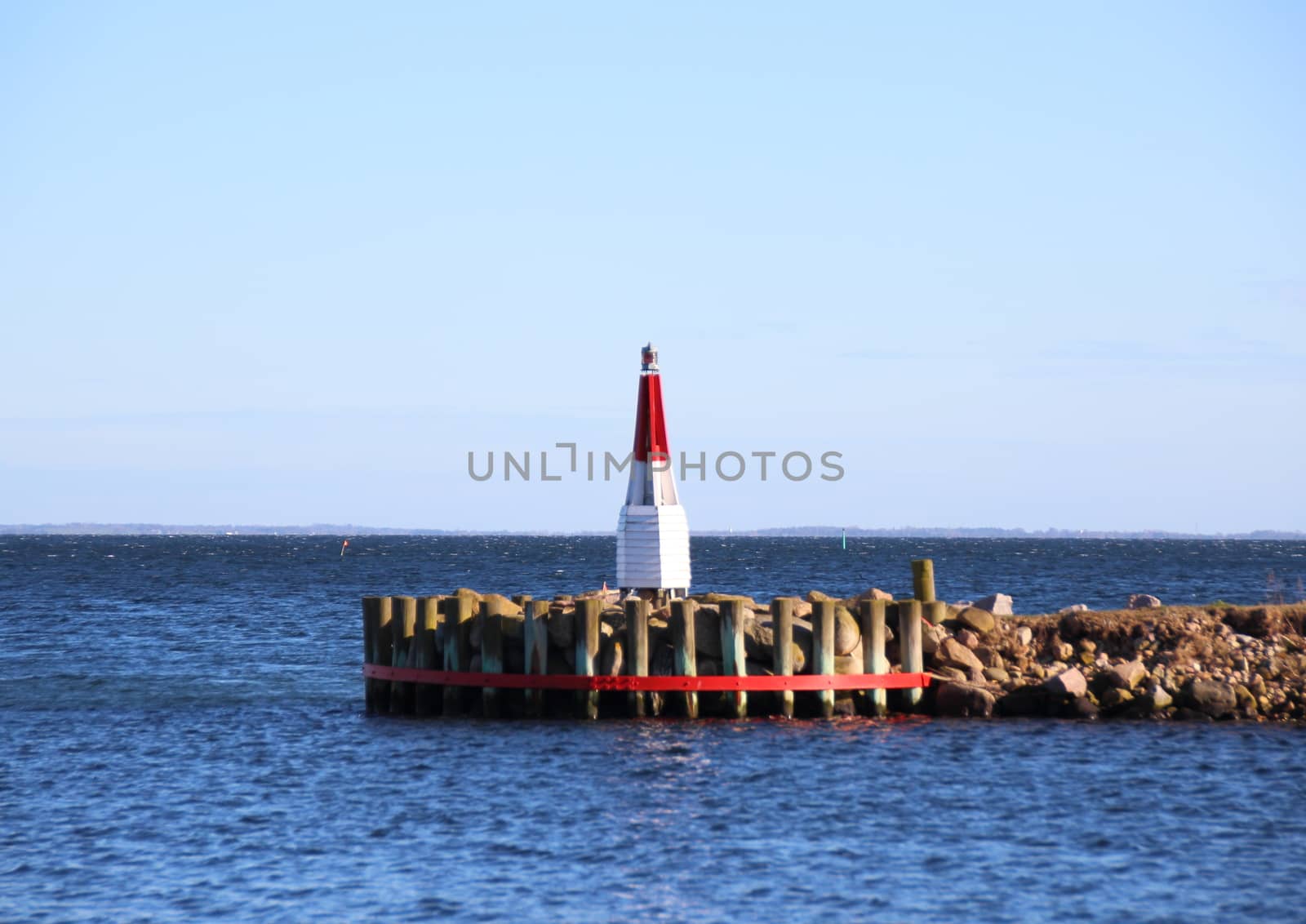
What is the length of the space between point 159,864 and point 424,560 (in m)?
114

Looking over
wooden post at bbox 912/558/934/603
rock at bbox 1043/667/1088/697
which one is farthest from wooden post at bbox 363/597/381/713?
rock at bbox 1043/667/1088/697

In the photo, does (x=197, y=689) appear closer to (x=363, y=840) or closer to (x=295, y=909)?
(x=363, y=840)

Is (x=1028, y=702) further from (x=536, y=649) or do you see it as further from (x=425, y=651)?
(x=425, y=651)

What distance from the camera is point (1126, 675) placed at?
2394cm

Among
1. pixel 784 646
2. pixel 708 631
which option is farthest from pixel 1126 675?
pixel 708 631

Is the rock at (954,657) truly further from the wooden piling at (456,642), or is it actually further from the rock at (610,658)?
the wooden piling at (456,642)

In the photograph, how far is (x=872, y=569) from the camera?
103062mm

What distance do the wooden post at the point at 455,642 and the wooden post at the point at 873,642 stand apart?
6380mm

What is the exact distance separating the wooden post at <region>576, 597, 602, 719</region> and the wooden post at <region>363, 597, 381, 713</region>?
14.0ft

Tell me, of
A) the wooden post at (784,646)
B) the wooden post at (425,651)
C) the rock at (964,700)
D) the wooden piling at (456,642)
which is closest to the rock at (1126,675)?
the rock at (964,700)

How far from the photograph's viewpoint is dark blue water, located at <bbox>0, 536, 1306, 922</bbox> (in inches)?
561

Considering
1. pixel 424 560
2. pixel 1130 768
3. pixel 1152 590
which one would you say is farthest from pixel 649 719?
pixel 424 560

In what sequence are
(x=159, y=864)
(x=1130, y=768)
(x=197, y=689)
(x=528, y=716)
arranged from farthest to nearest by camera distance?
(x=197, y=689) → (x=528, y=716) → (x=1130, y=768) → (x=159, y=864)

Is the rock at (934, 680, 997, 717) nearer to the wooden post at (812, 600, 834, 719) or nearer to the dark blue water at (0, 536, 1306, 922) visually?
the dark blue water at (0, 536, 1306, 922)
